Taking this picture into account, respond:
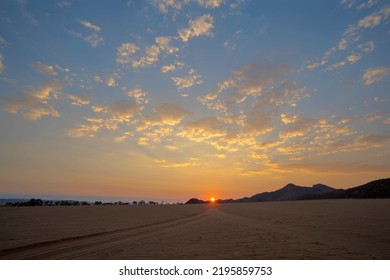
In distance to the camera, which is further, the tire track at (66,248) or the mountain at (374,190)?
the mountain at (374,190)

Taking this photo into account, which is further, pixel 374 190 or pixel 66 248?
pixel 374 190

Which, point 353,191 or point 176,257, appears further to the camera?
point 353,191

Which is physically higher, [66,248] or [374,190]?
[374,190]

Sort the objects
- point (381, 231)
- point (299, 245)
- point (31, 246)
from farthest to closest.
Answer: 1. point (381, 231)
2. point (31, 246)
3. point (299, 245)

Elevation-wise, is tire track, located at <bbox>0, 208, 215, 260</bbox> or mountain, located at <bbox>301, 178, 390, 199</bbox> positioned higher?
mountain, located at <bbox>301, 178, 390, 199</bbox>

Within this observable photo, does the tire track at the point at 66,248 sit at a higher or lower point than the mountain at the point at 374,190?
lower

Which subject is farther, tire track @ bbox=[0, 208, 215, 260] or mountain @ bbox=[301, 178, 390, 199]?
mountain @ bbox=[301, 178, 390, 199]
